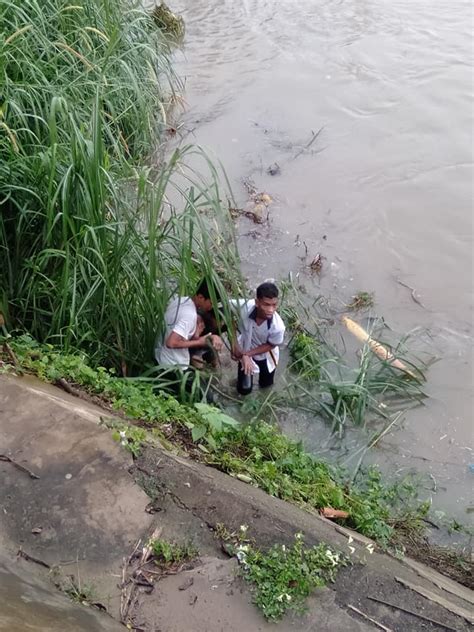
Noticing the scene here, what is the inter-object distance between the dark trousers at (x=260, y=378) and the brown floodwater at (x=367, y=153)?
1.51ft

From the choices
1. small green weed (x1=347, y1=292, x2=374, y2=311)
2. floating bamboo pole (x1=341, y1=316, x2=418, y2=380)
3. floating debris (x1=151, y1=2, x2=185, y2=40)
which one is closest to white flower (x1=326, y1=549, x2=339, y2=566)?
floating bamboo pole (x1=341, y1=316, x2=418, y2=380)

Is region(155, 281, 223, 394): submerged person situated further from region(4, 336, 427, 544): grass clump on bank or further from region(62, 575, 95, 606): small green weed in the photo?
region(62, 575, 95, 606): small green weed

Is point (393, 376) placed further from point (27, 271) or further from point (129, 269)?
point (27, 271)

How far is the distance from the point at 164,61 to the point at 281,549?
565cm

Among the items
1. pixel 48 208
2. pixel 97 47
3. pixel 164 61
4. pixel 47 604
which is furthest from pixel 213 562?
pixel 164 61

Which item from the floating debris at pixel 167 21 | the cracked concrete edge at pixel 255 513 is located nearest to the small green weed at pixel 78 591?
the cracked concrete edge at pixel 255 513

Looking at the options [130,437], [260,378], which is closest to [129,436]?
[130,437]

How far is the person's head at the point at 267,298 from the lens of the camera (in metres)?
4.02

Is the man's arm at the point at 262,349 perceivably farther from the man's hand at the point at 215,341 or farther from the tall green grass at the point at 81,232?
the tall green grass at the point at 81,232

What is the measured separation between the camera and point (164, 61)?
7004mm

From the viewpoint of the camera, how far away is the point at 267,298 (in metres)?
4.04

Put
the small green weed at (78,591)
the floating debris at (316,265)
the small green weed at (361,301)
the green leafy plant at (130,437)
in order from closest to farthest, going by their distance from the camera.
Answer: the small green weed at (78,591) < the green leafy plant at (130,437) < the small green weed at (361,301) < the floating debris at (316,265)

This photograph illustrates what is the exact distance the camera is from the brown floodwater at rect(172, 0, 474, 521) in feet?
17.2

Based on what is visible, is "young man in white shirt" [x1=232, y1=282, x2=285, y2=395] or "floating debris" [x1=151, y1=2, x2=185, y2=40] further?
"floating debris" [x1=151, y1=2, x2=185, y2=40]
